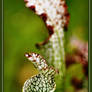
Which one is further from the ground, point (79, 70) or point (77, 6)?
point (77, 6)

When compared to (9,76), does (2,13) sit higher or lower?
higher

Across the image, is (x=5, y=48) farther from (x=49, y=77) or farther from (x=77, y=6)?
(x=77, y=6)

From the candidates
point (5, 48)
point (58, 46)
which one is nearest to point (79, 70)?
point (58, 46)

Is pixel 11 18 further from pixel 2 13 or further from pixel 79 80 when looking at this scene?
pixel 79 80

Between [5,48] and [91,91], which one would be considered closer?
[5,48]

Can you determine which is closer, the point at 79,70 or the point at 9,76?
the point at 9,76

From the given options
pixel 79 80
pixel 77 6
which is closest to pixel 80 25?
pixel 77 6

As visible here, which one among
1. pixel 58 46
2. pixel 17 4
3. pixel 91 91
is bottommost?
pixel 91 91

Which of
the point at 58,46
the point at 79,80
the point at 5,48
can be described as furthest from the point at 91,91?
the point at 5,48

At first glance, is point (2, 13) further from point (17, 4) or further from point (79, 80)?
point (79, 80)
